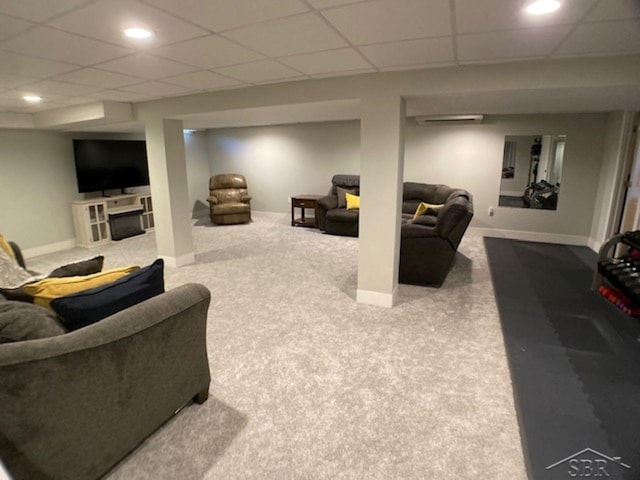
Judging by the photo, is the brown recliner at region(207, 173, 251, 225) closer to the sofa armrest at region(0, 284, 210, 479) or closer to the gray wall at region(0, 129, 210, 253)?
the gray wall at region(0, 129, 210, 253)

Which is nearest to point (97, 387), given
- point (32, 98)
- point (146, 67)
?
point (146, 67)

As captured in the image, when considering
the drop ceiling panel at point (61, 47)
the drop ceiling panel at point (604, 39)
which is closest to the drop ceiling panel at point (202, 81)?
the drop ceiling panel at point (61, 47)

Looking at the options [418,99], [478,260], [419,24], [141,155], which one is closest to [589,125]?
[478,260]

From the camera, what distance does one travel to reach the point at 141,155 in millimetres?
6766

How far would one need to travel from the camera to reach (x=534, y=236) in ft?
19.5

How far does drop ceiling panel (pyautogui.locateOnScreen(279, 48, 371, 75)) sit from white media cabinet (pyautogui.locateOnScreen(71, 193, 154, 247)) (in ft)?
15.9

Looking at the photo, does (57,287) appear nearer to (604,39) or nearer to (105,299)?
(105,299)

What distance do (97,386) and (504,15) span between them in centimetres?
259

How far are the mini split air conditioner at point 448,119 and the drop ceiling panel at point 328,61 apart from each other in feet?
9.95

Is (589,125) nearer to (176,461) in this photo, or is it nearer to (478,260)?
(478,260)

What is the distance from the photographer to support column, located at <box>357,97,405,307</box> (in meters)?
3.11

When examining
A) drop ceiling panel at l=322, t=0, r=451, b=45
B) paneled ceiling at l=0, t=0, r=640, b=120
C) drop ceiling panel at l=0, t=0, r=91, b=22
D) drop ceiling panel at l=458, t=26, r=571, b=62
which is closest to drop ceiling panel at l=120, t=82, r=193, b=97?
paneled ceiling at l=0, t=0, r=640, b=120

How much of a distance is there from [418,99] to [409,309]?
1947 millimetres

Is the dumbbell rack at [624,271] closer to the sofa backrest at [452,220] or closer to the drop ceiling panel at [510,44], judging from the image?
the sofa backrest at [452,220]
